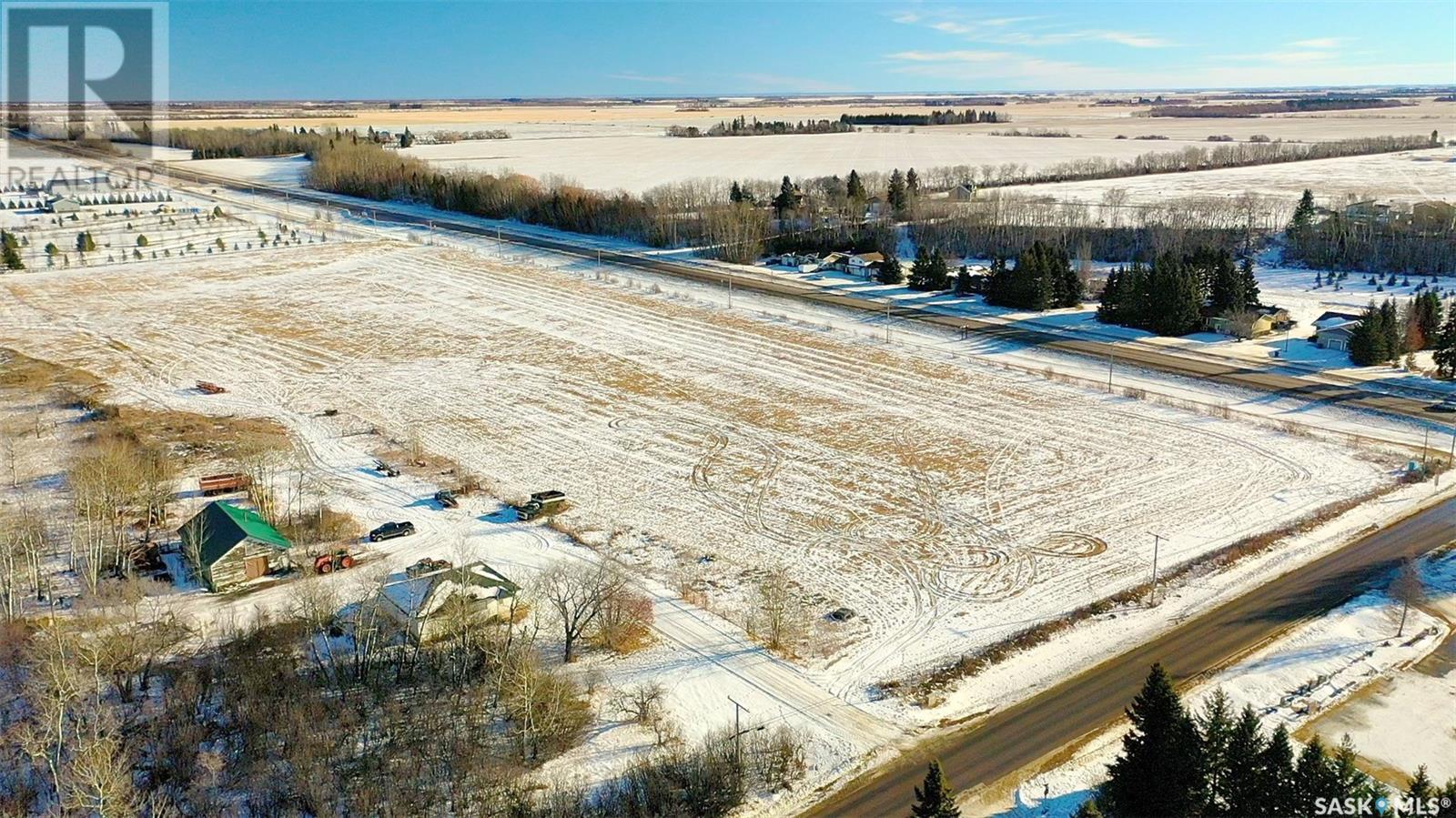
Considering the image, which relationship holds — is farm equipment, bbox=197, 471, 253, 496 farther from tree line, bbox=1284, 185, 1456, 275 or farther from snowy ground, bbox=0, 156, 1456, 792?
tree line, bbox=1284, 185, 1456, 275

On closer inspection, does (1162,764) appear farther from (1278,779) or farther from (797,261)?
(797,261)

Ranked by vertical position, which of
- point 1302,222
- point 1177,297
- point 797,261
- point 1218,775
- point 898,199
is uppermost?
point 898,199

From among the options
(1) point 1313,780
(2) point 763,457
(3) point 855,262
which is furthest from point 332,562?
(3) point 855,262

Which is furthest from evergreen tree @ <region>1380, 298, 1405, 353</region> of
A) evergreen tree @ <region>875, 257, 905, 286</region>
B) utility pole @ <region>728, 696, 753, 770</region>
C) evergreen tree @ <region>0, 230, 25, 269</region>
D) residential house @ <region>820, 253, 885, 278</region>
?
evergreen tree @ <region>0, 230, 25, 269</region>

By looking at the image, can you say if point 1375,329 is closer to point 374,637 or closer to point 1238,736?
point 1238,736

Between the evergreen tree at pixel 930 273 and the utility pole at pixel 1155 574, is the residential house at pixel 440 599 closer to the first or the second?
the utility pole at pixel 1155 574

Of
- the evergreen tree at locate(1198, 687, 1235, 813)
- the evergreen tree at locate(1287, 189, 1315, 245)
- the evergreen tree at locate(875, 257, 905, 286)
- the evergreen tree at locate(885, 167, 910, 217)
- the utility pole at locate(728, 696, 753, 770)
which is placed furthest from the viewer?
the evergreen tree at locate(885, 167, 910, 217)
